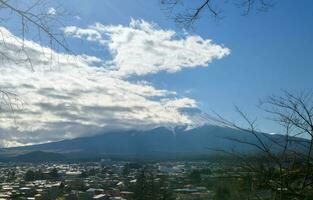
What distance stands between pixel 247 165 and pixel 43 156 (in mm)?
183687

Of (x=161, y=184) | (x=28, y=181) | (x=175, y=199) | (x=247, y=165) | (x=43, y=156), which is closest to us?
(x=247, y=165)

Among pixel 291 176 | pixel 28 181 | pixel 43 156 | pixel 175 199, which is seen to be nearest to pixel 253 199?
pixel 291 176

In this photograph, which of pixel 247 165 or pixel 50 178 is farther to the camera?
pixel 50 178

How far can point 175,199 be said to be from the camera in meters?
32.3

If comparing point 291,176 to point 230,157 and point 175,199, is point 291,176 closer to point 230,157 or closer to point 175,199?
point 230,157

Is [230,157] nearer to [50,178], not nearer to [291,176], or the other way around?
[291,176]

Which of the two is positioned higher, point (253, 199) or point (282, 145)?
point (282, 145)

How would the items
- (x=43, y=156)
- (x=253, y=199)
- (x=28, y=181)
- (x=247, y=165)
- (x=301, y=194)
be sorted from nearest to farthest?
(x=301, y=194) < (x=247, y=165) < (x=253, y=199) < (x=28, y=181) < (x=43, y=156)

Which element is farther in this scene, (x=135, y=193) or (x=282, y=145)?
(x=135, y=193)

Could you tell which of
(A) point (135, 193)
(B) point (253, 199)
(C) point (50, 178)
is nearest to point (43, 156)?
(C) point (50, 178)

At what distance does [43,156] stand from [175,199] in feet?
510

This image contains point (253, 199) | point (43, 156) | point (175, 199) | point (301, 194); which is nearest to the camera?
point (301, 194)

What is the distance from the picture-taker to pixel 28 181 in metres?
75.9

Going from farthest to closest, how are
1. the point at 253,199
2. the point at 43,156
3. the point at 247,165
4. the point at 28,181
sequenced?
the point at 43,156 → the point at 28,181 → the point at 253,199 → the point at 247,165
